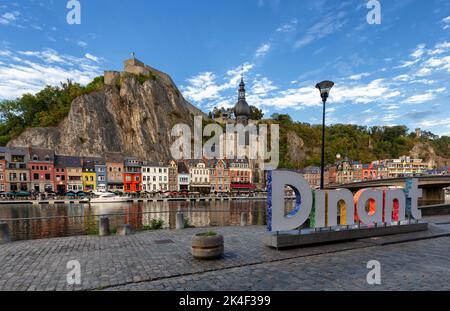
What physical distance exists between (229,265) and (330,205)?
16.5 feet

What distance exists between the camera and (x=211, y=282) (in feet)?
21.7

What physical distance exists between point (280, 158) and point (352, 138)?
5850 centimetres

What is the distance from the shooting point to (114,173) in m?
74.7

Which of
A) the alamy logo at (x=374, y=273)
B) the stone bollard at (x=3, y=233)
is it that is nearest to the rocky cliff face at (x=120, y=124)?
the stone bollard at (x=3, y=233)

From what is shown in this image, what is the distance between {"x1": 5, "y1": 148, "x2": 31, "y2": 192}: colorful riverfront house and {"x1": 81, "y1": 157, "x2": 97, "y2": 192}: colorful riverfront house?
40.9ft

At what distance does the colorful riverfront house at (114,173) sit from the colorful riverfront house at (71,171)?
280 inches

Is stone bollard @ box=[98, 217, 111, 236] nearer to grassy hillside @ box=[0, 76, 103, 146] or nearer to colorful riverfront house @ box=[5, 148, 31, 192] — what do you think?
colorful riverfront house @ box=[5, 148, 31, 192]

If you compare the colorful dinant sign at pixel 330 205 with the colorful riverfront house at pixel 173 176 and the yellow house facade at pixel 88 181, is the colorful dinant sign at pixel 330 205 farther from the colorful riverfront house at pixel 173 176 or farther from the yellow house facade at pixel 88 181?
the yellow house facade at pixel 88 181

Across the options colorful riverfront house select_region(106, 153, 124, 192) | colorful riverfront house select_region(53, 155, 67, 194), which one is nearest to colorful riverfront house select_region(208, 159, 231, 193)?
colorful riverfront house select_region(106, 153, 124, 192)

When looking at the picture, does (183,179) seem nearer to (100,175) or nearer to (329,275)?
(100,175)

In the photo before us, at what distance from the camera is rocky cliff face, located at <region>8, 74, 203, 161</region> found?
269ft

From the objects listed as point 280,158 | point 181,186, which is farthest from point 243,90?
point 181,186

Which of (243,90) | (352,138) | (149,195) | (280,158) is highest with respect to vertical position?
(243,90)
